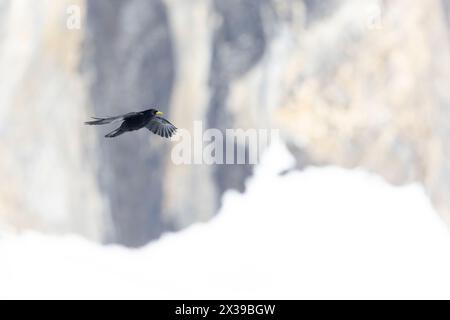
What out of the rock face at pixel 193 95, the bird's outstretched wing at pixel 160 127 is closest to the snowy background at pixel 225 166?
the rock face at pixel 193 95

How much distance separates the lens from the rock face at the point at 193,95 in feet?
153

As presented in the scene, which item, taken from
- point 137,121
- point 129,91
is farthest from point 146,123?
point 129,91

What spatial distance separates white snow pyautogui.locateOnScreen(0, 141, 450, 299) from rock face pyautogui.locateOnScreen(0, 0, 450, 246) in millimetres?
403

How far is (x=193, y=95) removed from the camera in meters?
47.7

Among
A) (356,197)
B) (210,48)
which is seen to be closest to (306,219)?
(356,197)

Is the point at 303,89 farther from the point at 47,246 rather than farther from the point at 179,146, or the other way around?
the point at 47,246

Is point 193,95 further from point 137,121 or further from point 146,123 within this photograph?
point 137,121

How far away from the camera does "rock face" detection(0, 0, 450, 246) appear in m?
46.7

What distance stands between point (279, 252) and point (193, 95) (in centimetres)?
397

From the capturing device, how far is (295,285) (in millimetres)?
46406

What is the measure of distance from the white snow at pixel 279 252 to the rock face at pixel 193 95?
40 cm

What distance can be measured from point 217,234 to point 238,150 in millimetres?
1915

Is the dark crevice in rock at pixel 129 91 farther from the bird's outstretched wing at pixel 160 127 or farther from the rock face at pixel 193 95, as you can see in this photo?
the bird's outstretched wing at pixel 160 127

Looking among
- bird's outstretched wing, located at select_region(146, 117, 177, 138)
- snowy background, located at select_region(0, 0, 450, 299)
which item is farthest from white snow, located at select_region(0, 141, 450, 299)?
bird's outstretched wing, located at select_region(146, 117, 177, 138)
